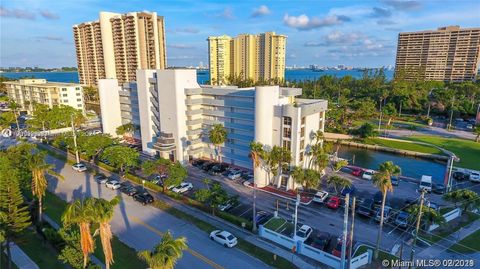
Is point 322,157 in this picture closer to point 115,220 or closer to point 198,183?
point 198,183

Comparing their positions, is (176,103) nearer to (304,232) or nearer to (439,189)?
(304,232)

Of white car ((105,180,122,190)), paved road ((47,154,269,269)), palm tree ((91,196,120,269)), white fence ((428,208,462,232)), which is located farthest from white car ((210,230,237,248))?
white fence ((428,208,462,232))

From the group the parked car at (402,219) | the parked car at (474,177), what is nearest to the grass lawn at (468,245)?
the parked car at (402,219)

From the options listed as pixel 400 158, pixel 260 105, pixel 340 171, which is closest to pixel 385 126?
pixel 400 158

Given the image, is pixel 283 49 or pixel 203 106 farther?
pixel 283 49

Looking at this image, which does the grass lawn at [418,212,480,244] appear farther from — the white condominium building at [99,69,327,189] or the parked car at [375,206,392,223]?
the white condominium building at [99,69,327,189]

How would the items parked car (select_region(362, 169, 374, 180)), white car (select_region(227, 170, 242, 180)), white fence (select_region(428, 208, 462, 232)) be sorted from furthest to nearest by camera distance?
white car (select_region(227, 170, 242, 180)) → parked car (select_region(362, 169, 374, 180)) → white fence (select_region(428, 208, 462, 232))

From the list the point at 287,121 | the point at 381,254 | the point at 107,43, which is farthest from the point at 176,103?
the point at 107,43
